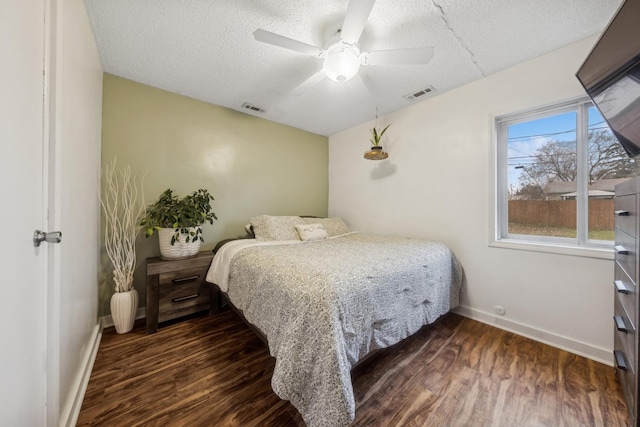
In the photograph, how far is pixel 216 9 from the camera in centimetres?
144

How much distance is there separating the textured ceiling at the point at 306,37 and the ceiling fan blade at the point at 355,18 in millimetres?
208

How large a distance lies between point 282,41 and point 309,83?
89 cm

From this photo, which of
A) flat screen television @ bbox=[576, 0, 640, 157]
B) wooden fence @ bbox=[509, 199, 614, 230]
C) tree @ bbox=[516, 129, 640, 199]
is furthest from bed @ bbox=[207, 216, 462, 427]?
flat screen television @ bbox=[576, 0, 640, 157]

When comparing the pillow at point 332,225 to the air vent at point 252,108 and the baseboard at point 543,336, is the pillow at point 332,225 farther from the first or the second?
the baseboard at point 543,336

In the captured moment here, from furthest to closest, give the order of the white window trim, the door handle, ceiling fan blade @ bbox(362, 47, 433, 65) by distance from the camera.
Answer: the white window trim
ceiling fan blade @ bbox(362, 47, 433, 65)
the door handle

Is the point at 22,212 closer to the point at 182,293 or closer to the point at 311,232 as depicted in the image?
the point at 182,293

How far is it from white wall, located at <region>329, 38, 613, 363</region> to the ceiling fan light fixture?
4.61ft

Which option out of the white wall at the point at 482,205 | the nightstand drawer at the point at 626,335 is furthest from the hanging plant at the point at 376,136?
the nightstand drawer at the point at 626,335

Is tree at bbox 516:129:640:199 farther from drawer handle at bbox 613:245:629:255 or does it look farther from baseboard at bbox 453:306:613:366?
baseboard at bbox 453:306:613:366

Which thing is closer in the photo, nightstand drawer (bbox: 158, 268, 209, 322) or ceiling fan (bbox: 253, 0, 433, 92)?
ceiling fan (bbox: 253, 0, 433, 92)

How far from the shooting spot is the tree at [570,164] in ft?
5.31

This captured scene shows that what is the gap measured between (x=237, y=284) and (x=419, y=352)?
154 centimetres

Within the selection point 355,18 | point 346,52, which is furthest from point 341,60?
point 355,18

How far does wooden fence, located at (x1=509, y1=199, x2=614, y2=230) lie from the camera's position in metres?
1.68
